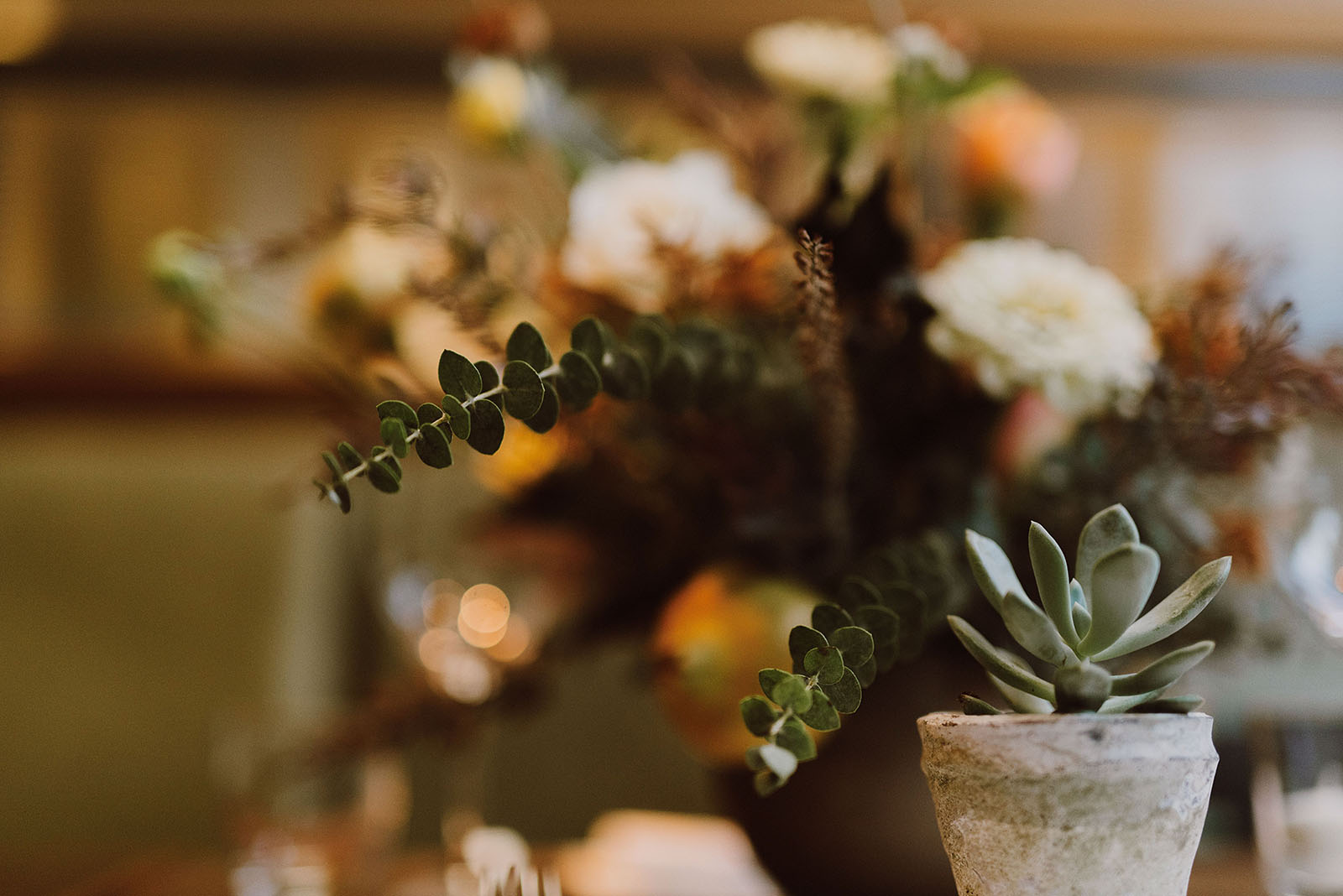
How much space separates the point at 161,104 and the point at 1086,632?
1.87 metres

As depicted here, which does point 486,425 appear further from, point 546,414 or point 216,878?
point 216,878

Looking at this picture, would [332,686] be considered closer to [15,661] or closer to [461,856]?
[15,661]

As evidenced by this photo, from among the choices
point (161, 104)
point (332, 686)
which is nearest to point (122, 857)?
point (332, 686)

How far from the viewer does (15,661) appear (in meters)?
1.01

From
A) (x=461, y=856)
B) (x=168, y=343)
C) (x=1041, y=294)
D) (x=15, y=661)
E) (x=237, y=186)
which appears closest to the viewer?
(x=1041, y=294)

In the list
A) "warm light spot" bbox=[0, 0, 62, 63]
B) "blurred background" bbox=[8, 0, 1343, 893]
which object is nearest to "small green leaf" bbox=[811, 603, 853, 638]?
"blurred background" bbox=[8, 0, 1343, 893]

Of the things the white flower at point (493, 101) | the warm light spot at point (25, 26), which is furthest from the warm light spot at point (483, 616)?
the warm light spot at point (25, 26)

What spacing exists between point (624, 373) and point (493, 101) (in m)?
0.24

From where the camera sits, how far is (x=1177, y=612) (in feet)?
0.70

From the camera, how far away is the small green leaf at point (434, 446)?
0.73 ft

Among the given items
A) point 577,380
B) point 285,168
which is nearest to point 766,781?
point 577,380

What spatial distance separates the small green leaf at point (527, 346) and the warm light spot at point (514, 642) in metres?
0.32

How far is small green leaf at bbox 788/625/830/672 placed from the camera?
209 mm

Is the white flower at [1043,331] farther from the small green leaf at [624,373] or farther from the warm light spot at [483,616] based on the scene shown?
the warm light spot at [483,616]
